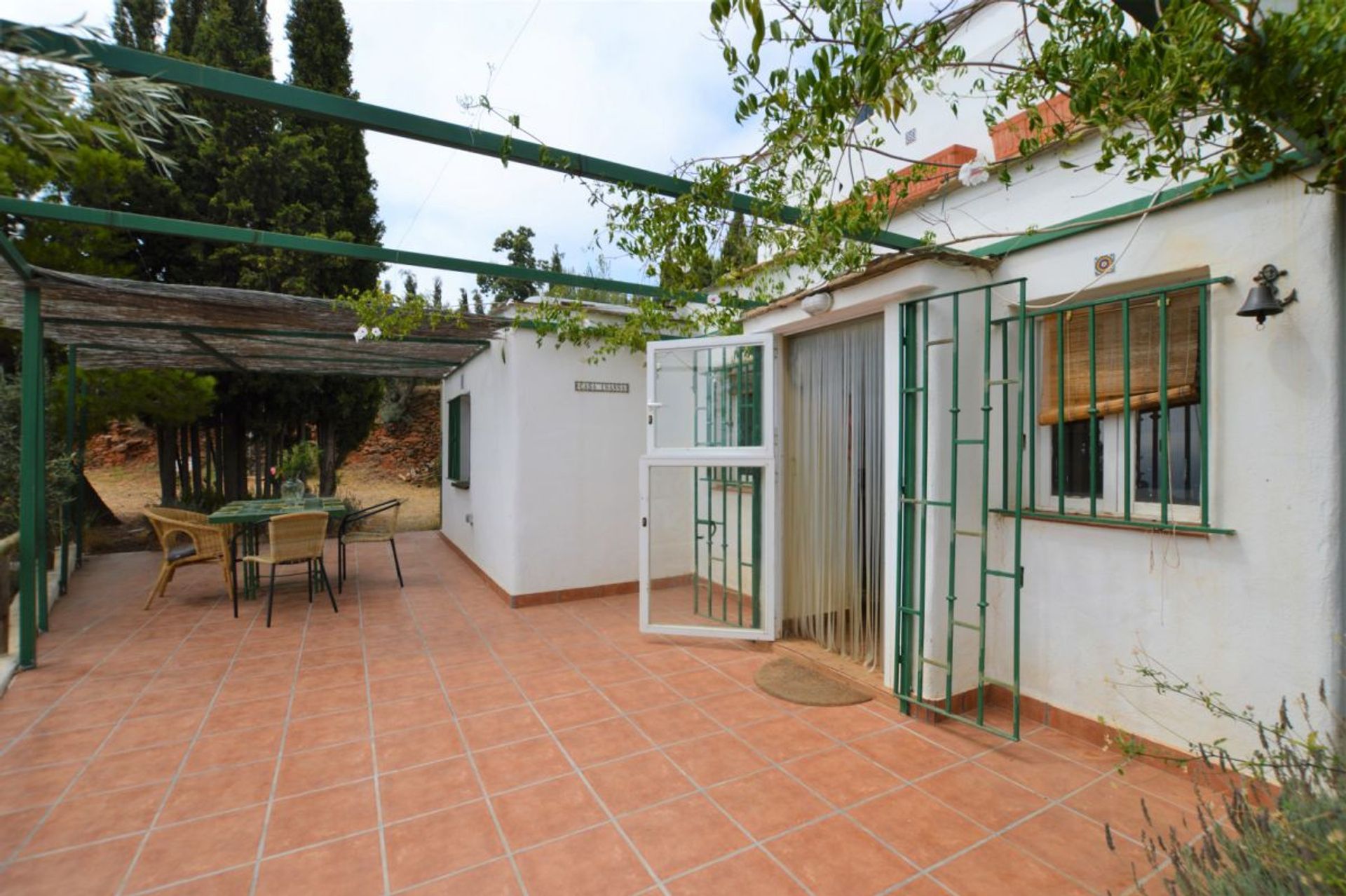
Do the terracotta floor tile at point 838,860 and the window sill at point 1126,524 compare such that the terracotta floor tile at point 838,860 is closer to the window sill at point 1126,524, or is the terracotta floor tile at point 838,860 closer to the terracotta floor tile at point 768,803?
the terracotta floor tile at point 768,803

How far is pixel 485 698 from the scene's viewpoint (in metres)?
3.21

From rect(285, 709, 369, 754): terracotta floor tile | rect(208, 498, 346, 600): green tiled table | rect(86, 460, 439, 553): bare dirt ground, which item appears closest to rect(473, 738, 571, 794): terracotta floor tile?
rect(285, 709, 369, 754): terracotta floor tile

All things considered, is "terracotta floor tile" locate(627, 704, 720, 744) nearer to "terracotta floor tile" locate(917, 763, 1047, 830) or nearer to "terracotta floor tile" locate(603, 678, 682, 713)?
"terracotta floor tile" locate(603, 678, 682, 713)

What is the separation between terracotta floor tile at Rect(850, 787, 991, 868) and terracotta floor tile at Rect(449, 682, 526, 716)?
182 centimetres

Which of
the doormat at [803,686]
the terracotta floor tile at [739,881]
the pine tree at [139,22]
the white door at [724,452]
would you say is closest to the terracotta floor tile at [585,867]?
the terracotta floor tile at [739,881]

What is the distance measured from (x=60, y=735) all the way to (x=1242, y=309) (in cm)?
529

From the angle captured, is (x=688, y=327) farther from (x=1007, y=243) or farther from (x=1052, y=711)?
(x=1052, y=711)

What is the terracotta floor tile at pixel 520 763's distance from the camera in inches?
94.7

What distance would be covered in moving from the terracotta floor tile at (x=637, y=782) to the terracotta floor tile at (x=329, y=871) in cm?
78

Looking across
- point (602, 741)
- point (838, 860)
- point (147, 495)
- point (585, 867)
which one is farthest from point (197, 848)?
point (147, 495)

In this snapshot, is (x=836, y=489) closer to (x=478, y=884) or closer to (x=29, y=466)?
(x=478, y=884)

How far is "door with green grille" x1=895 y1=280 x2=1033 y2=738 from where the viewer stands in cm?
294

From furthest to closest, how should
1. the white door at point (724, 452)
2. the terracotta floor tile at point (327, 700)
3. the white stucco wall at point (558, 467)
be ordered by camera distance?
the white stucco wall at point (558, 467), the white door at point (724, 452), the terracotta floor tile at point (327, 700)

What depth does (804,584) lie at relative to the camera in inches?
160
